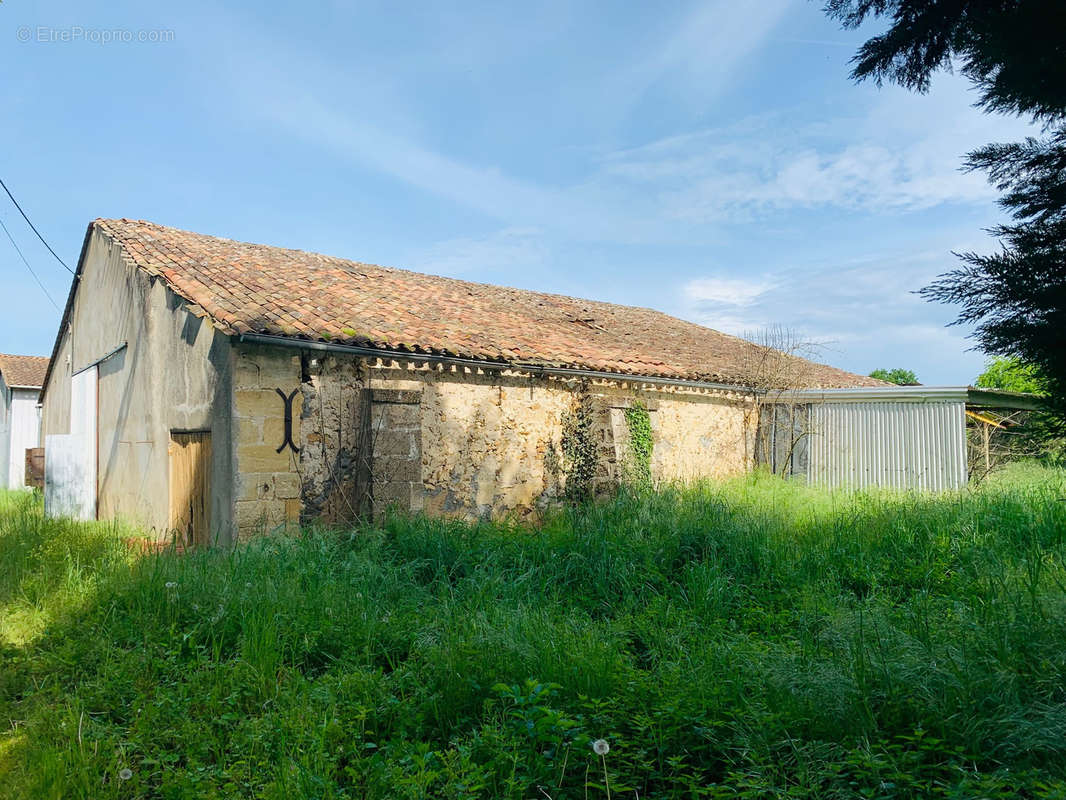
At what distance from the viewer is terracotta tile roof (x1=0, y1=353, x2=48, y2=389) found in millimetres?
22719

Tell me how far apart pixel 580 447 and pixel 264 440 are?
Result: 5244 millimetres

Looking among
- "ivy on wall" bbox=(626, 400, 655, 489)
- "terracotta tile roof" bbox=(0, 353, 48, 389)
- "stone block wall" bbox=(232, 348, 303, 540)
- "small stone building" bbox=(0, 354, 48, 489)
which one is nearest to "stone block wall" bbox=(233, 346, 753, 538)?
"stone block wall" bbox=(232, 348, 303, 540)

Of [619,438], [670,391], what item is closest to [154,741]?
[619,438]

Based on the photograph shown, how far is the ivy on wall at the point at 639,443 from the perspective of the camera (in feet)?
41.5

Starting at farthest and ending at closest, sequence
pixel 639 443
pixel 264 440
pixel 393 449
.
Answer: pixel 639 443, pixel 393 449, pixel 264 440

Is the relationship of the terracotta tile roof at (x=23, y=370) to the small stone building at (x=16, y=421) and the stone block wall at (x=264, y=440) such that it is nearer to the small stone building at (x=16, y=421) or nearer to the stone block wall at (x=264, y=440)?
the small stone building at (x=16, y=421)

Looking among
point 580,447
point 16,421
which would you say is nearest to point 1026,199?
point 580,447

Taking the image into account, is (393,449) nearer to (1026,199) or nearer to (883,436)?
(1026,199)

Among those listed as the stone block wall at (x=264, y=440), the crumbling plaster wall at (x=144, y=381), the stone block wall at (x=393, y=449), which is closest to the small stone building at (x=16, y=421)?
the crumbling plaster wall at (x=144, y=381)

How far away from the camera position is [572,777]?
335 centimetres

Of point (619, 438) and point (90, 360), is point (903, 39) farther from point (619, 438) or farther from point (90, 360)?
point (90, 360)

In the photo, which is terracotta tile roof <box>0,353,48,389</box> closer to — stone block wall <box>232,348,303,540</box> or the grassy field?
stone block wall <box>232,348,303,540</box>

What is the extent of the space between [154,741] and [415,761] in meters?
1.65

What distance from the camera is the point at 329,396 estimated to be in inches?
371
